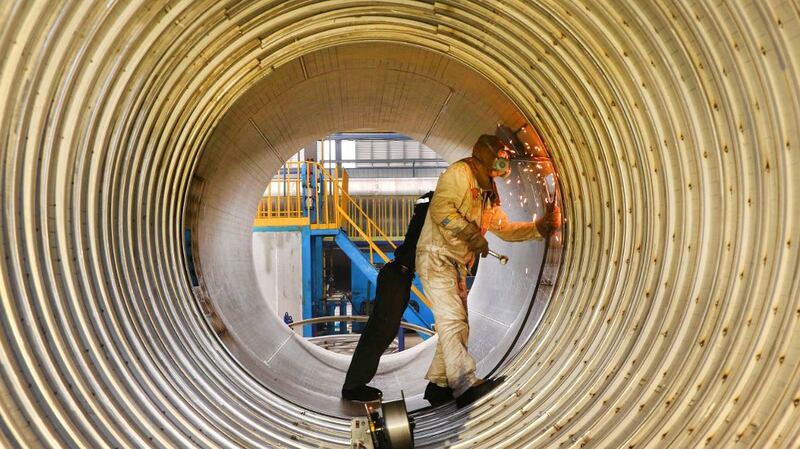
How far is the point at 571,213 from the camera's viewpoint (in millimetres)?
3770

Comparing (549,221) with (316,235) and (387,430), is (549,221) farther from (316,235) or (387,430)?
(316,235)

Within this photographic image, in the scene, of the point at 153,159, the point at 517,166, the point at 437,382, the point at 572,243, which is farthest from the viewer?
the point at 517,166

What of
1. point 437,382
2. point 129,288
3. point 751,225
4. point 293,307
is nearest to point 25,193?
point 129,288

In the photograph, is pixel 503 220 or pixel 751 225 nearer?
pixel 751 225

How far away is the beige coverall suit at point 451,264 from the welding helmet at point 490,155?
0.49 feet

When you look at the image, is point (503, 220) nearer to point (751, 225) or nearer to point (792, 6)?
point (751, 225)

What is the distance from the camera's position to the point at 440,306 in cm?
390

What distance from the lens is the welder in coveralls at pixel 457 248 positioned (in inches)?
152

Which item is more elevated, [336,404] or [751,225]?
[751,225]

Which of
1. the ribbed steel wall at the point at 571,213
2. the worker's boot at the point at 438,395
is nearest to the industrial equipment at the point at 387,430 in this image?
the ribbed steel wall at the point at 571,213

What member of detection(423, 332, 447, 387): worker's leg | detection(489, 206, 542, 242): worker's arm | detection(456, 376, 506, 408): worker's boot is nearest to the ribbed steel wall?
detection(456, 376, 506, 408): worker's boot

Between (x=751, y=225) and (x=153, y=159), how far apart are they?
2.68 meters

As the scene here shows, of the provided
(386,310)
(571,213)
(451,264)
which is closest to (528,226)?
(571,213)

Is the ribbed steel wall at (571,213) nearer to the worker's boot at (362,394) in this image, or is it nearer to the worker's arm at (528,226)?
the worker's arm at (528,226)
